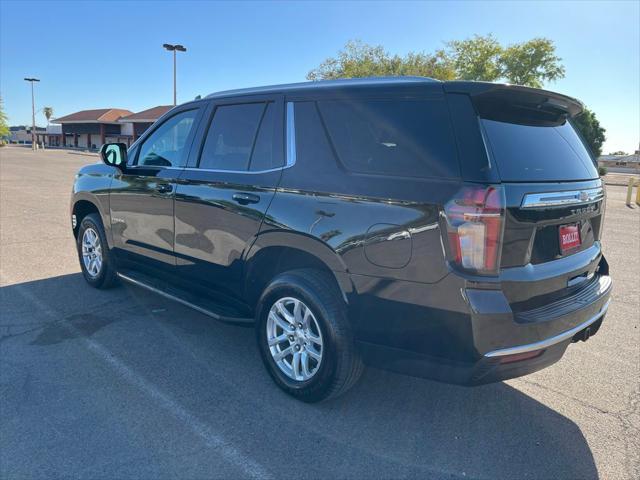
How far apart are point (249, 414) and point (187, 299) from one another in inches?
49.2

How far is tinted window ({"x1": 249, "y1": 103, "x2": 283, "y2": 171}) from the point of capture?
11.0ft

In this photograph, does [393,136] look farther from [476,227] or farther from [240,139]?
[240,139]

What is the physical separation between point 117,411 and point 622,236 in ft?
34.4

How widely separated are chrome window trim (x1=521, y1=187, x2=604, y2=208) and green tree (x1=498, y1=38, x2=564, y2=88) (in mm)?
44887

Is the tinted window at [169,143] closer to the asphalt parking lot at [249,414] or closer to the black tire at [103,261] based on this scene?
the black tire at [103,261]

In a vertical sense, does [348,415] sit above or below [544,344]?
below

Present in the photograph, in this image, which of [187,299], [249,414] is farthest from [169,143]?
[249,414]

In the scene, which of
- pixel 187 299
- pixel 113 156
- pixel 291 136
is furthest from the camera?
pixel 113 156

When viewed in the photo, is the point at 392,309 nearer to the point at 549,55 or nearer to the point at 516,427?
the point at 516,427

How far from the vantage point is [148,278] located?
4453mm

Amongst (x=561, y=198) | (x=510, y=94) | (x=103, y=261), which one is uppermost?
(x=510, y=94)

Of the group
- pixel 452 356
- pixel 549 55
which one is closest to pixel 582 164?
pixel 452 356

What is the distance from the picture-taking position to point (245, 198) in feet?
11.0

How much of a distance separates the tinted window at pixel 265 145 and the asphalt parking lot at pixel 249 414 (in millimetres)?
1548
